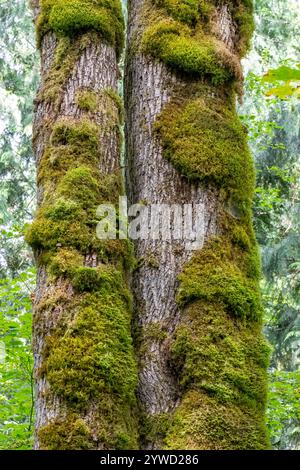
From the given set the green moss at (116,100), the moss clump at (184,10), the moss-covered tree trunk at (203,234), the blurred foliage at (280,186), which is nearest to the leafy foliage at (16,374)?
the moss-covered tree trunk at (203,234)

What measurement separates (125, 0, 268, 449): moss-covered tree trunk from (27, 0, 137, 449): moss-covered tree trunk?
166 mm

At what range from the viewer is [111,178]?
118 inches

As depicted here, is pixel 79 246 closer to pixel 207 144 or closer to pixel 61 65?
pixel 207 144

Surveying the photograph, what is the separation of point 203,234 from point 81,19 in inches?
→ 55.6

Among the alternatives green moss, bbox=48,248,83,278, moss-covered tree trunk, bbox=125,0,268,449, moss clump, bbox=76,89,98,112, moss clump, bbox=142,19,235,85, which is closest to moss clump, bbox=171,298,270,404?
moss-covered tree trunk, bbox=125,0,268,449

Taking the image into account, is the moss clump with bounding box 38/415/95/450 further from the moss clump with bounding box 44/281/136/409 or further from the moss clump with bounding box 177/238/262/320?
the moss clump with bounding box 177/238/262/320

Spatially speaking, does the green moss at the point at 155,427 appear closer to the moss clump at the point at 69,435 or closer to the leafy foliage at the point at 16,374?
the moss clump at the point at 69,435

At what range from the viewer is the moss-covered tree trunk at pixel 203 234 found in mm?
2676

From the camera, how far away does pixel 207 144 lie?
3.12m

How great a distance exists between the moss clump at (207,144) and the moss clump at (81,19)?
1.92 feet

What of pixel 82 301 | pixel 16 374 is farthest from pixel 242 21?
pixel 16 374

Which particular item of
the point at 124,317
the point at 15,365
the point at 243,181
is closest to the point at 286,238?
the point at 15,365

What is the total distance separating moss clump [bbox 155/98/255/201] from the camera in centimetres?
307
